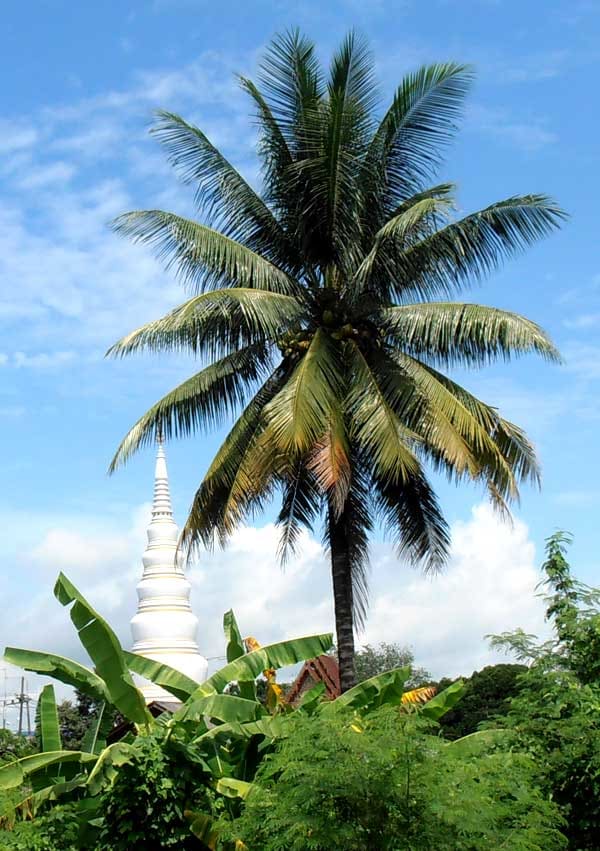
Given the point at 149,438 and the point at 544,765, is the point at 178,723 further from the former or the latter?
the point at 149,438

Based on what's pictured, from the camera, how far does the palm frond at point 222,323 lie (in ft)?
57.9

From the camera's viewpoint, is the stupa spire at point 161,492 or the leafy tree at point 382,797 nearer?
the leafy tree at point 382,797

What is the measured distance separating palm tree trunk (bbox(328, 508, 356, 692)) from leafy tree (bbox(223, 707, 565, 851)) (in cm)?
537

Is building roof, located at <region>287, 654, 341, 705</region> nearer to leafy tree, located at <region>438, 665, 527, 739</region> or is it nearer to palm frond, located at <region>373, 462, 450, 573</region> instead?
palm frond, located at <region>373, 462, 450, 573</region>

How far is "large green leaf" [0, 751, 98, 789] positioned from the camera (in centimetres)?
1391

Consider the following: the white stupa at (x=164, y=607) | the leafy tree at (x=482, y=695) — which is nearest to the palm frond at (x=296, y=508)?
the white stupa at (x=164, y=607)

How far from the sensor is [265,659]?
15.2 metres

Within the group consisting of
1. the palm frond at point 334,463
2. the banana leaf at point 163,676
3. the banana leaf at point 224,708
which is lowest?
the banana leaf at point 224,708

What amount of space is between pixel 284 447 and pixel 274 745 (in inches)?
167

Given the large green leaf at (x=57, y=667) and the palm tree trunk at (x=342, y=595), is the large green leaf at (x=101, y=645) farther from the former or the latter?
Result: the palm tree trunk at (x=342, y=595)

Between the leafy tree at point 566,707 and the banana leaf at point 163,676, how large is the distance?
4.20m

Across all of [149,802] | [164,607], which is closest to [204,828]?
[149,802]

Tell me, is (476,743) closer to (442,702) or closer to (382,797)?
(382,797)

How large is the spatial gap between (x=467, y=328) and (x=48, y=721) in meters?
8.66
